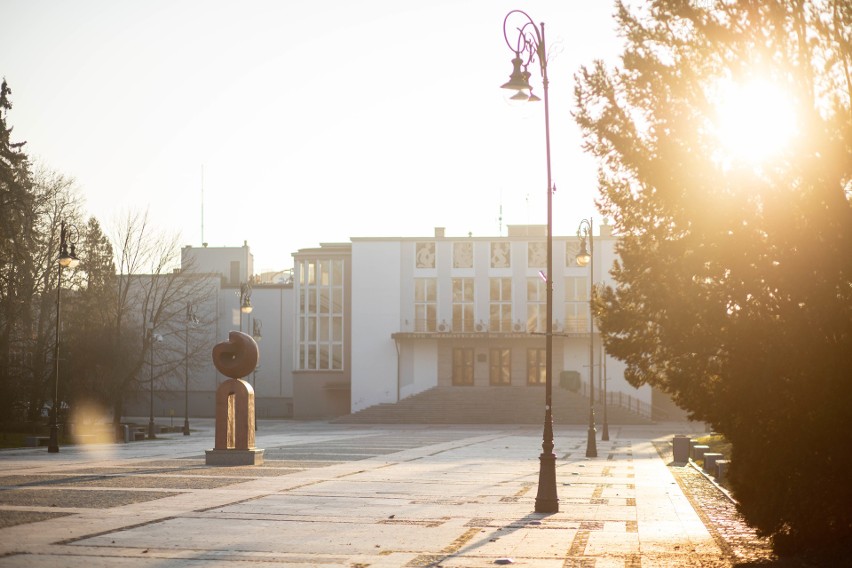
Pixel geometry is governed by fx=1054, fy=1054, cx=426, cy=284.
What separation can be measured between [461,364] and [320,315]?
1213cm

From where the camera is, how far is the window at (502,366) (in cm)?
7744

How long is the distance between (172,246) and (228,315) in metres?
30.5

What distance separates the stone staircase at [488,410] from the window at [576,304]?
5.42 metres

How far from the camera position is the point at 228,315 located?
91.9 meters

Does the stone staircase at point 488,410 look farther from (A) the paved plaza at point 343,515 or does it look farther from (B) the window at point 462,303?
(A) the paved plaza at point 343,515

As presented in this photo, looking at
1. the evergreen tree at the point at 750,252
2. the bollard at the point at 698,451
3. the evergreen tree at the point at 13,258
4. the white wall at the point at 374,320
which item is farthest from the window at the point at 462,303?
the evergreen tree at the point at 750,252

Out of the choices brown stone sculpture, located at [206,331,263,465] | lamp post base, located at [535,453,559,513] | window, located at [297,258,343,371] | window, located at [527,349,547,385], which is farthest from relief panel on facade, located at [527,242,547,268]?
lamp post base, located at [535,453,559,513]

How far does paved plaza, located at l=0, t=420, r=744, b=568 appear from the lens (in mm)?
12891

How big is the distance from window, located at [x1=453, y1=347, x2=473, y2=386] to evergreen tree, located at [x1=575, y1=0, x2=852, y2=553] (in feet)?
210

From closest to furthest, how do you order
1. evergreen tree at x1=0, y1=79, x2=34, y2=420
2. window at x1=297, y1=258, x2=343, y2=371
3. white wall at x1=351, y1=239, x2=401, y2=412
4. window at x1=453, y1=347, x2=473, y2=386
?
evergreen tree at x1=0, y1=79, x2=34, y2=420 < window at x1=453, y1=347, x2=473, y2=386 < white wall at x1=351, y1=239, x2=401, y2=412 < window at x1=297, y1=258, x2=343, y2=371

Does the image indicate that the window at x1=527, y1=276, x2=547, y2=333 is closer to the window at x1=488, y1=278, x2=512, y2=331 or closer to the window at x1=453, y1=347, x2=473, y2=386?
the window at x1=488, y1=278, x2=512, y2=331

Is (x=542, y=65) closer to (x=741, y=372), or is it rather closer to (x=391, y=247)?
(x=741, y=372)

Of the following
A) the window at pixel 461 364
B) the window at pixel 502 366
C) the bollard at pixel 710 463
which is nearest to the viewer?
the bollard at pixel 710 463

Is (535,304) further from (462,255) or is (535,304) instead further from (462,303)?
(462,255)
